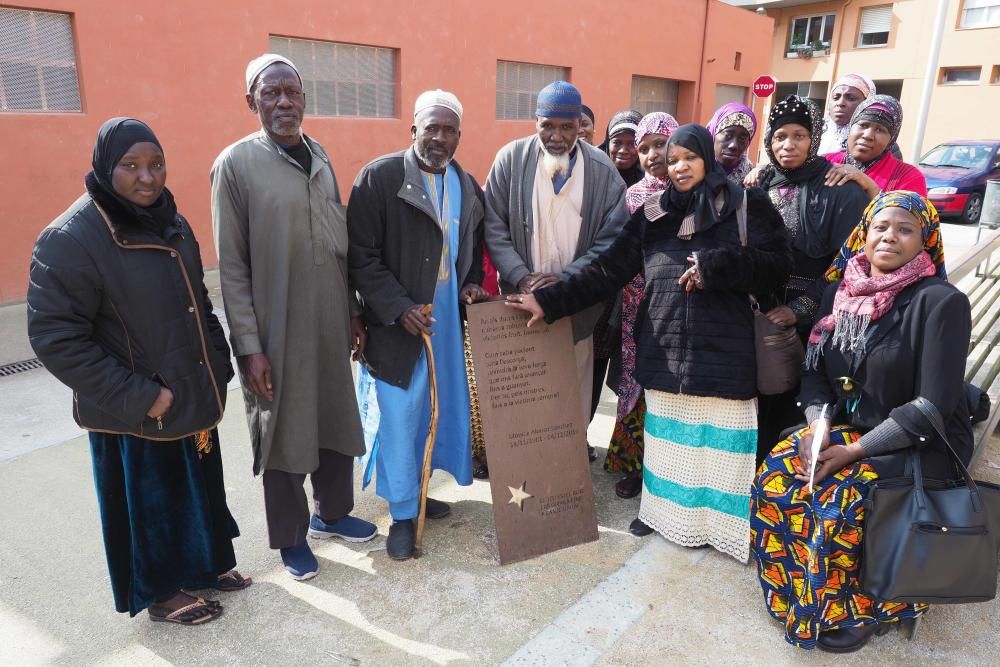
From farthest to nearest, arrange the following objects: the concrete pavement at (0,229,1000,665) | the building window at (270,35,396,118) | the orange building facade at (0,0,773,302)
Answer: the building window at (270,35,396,118) < the orange building facade at (0,0,773,302) < the concrete pavement at (0,229,1000,665)

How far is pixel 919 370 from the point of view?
7.48 feet

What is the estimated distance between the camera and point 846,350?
2.47 meters

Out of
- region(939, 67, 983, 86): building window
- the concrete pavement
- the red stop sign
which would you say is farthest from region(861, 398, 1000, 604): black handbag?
region(939, 67, 983, 86): building window

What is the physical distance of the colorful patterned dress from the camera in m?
2.31

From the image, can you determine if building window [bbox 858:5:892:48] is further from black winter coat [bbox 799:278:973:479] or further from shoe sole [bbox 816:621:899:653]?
shoe sole [bbox 816:621:899:653]

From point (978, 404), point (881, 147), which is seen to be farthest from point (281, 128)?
point (978, 404)

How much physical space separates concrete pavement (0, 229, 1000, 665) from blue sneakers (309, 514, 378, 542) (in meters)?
0.05

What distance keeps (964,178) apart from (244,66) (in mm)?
13083

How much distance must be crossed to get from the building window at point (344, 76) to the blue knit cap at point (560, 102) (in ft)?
20.2

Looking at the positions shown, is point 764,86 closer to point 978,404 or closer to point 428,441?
point 978,404

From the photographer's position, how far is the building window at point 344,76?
8.28m

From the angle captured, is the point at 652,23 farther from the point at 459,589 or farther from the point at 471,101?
the point at 459,589

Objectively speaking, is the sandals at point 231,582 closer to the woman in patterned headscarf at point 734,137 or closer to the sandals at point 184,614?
the sandals at point 184,614

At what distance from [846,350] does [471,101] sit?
9.03 meters
